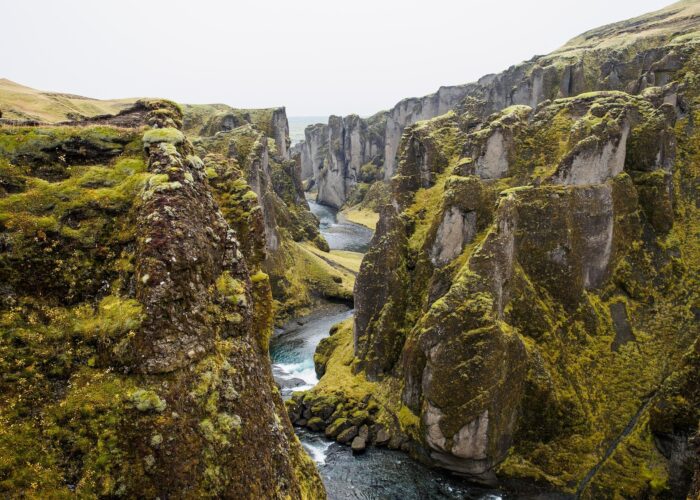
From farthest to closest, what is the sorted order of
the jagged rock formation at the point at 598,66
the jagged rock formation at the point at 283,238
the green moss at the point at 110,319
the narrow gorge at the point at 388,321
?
the jagged rock formation at the point at 598,66 < the jagged rock formation at the point at 283,238 < the green moss at the point at 110,319 < the narrow gorge at the point at 388,321

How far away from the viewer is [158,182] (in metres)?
18.7

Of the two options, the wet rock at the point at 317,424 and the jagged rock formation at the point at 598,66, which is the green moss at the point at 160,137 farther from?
the jagged rock formation at the point at 598,66

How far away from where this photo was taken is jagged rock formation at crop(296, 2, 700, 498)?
36.2m

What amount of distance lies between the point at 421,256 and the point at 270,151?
96399 millimetres

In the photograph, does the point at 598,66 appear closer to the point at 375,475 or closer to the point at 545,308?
the point at 545,308

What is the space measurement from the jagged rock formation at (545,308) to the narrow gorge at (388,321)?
194mm

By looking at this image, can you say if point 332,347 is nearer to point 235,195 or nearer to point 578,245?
point 578,245

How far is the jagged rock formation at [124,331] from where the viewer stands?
15242mm

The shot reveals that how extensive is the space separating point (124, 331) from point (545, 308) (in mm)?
35845

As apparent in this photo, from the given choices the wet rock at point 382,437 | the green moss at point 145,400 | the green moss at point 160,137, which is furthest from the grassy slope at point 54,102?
the wet rock at point 382,437

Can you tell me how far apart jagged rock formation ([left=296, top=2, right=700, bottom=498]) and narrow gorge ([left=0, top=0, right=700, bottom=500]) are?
0.19 m

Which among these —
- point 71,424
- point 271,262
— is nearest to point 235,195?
point 71,424

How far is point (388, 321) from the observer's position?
48562 mm

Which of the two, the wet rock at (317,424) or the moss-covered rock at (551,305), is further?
Answer: the wet rock at (317,424)
